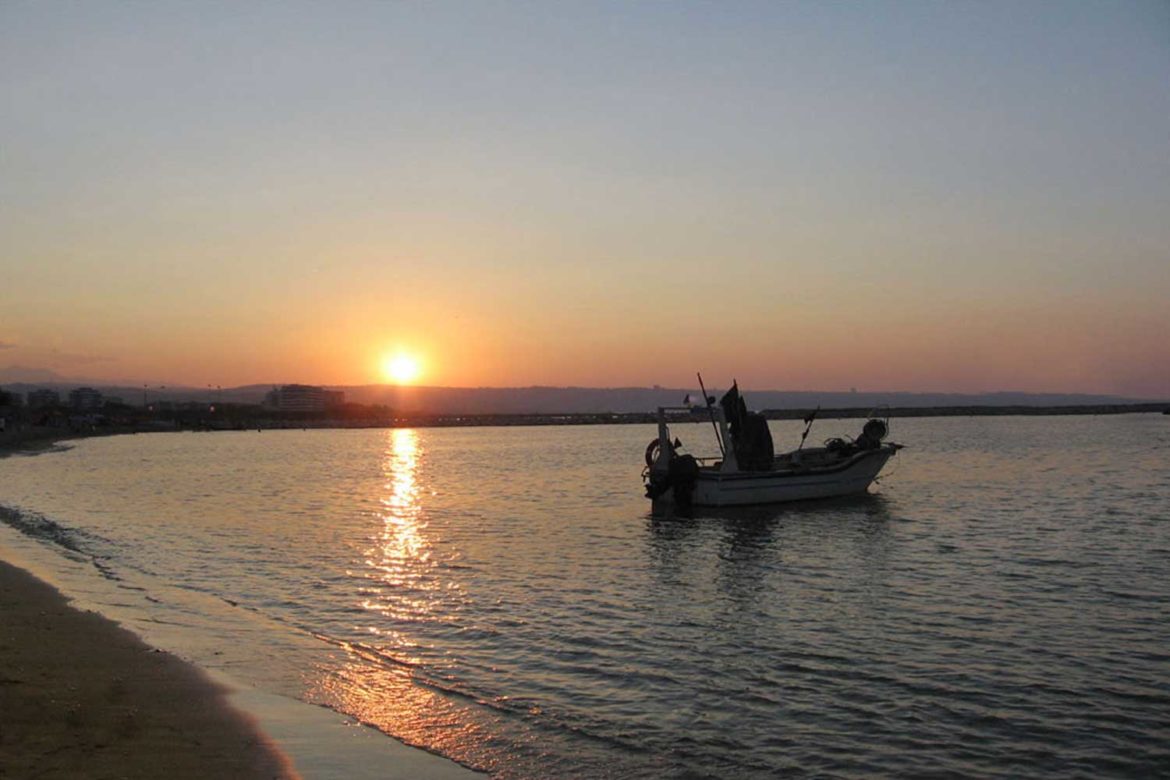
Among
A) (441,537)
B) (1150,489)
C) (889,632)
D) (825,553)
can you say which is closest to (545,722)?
(889,632)

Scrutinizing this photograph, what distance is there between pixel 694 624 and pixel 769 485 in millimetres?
18900

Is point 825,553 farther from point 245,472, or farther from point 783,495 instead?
point 245,472

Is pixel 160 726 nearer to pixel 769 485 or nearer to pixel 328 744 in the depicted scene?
pixel 328 744

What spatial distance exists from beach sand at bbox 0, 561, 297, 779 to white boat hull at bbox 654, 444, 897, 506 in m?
23.2

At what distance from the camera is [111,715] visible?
9594 mm

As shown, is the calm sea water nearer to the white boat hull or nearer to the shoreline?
the shoreline

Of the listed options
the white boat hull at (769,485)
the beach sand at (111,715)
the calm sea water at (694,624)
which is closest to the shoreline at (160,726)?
the beach sand at (111,715)

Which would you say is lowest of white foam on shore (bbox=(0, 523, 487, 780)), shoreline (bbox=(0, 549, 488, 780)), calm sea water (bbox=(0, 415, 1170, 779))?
calm sea water (bbox=(0, 415, 1170, 779))

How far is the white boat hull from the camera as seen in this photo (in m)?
33.8

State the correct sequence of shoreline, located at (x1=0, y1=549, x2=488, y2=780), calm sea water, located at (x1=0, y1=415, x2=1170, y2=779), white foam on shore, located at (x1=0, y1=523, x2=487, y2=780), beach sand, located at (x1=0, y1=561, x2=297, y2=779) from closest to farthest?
beach sand, located at (x1=0, y1=561, x2=297, y2=779) → shoreline, located at (x1=0, y1=549, x2=488, y2=780) → white foam on shore, located at (x1=0, y1=523, x2=487, y2=780) → calm sea water, located at (x1=0, y1=415, x2=1170, y2=779)

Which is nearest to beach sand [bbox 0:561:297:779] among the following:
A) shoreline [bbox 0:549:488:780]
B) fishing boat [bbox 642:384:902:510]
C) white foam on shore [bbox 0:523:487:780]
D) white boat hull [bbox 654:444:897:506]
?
shoreline [bbox 0:549:488:780]

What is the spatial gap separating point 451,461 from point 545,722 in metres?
74.1

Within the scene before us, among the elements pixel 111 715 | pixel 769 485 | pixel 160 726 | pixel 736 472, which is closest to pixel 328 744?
pixel 160 726

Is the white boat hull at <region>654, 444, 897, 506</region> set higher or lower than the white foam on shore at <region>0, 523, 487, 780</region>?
higher
